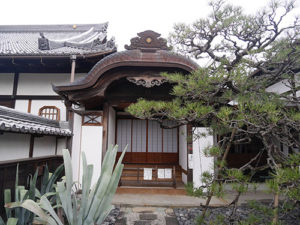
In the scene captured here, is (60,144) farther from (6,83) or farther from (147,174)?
(6,83)

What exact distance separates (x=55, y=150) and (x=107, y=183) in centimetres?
368

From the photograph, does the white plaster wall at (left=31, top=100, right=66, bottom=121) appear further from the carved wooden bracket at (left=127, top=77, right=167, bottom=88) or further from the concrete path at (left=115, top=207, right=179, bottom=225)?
the concrete path at (left=115, top=207, right=179, bottom=225)

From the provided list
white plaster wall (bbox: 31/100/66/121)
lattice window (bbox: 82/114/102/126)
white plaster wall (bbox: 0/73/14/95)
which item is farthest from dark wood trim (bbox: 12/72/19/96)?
lattice window (bbox: 82/114/102/126)

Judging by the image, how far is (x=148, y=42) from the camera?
16.2 ft

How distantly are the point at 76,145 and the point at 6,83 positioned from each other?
384 centimetres

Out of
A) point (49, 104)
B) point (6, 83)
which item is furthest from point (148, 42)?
point (6, 83)

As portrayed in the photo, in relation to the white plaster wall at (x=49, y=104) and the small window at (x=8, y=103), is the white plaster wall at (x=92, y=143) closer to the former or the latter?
the white plaster wall at (x=49, y=104)

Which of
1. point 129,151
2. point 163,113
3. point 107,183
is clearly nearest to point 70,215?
point 107,183

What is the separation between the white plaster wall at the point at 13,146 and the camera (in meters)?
3.35

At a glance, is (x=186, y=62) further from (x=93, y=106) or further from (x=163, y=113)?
(x=93, y=106)

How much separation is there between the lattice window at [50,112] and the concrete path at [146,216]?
4154 mm

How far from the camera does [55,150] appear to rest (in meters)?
5.48

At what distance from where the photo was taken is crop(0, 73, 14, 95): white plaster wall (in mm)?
6488

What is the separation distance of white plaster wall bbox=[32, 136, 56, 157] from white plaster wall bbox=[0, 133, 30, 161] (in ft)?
1.06
